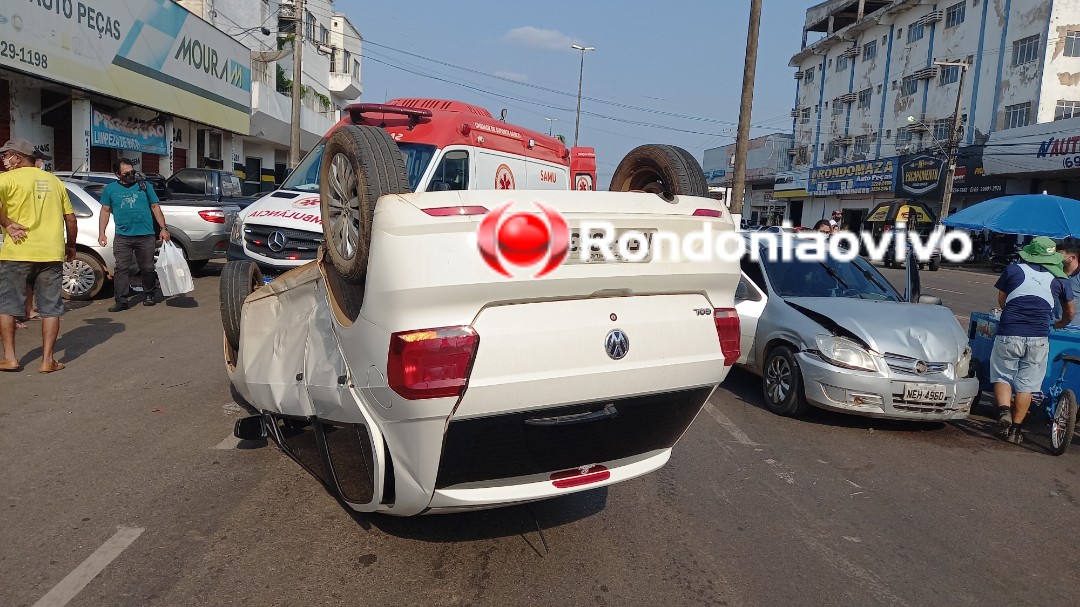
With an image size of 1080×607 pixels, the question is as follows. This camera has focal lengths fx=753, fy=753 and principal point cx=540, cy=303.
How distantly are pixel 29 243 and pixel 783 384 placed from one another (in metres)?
6.80

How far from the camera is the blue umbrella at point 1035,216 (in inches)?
332

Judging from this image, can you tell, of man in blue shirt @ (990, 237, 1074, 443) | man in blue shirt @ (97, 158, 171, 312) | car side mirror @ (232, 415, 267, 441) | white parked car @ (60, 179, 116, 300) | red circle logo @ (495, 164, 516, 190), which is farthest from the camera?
white parked car @ (60, 179, 116, 300)

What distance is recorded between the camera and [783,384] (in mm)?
6785

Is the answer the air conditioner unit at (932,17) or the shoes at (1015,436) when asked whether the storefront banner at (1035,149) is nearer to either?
the air conditioner unit at (932,17)

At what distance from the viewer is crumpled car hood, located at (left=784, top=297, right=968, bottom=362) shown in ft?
20.5

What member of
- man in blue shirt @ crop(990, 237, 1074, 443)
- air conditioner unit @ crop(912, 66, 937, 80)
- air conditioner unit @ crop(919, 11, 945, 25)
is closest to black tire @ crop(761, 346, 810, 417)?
man in blue shirt @ crop(990, 237, 1074, 443)

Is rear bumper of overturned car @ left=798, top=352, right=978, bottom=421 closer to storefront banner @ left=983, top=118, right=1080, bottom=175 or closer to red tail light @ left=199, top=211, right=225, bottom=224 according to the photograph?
red tail light @ left=199, top=211, right=225, bottom=224

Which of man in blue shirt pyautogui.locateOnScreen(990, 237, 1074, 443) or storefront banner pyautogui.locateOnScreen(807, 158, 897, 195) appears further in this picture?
storefront banner pyautogui.locateOnScreen(807, 158, 897, 195)

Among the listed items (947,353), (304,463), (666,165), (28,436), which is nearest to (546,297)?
(666,165)

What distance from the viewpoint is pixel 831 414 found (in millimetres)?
6891

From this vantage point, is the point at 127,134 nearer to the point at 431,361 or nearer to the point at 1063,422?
the point at 431,361

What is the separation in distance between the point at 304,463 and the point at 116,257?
756 cm

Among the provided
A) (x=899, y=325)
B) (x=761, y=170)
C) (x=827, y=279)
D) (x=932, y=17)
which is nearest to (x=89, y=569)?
(x=899, y=325)

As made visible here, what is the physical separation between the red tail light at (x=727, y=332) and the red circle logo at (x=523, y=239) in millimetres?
874
